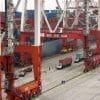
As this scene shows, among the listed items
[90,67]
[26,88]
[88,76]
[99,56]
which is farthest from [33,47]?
[99,56]

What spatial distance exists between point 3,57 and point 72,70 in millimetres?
22065

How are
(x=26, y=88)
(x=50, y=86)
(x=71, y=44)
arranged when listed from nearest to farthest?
(x=26, y=88) → (x=50, y=86) → (x=71, y=44)

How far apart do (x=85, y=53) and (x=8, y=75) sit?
20620mm

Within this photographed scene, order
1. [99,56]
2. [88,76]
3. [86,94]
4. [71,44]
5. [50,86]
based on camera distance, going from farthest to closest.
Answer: [71,44] → [99,56] → [88,76] → [50,86] → [86,94]

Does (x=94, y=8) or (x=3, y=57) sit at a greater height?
(x=94, y=8)

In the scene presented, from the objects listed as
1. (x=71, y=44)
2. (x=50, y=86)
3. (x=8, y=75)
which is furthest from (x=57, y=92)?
(x=71, y=44)

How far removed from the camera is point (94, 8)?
77.5m

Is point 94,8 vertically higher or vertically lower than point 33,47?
higher

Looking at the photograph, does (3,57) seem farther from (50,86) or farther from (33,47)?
(50,86)

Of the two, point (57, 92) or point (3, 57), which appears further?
point (57, 92)

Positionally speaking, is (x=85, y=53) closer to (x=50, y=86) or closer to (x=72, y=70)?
(x=72, y=70)

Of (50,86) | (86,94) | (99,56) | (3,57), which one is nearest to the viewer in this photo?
(3,57)

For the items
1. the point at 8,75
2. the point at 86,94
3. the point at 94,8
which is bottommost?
the point at 86,94

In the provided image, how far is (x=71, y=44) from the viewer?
76875mm
